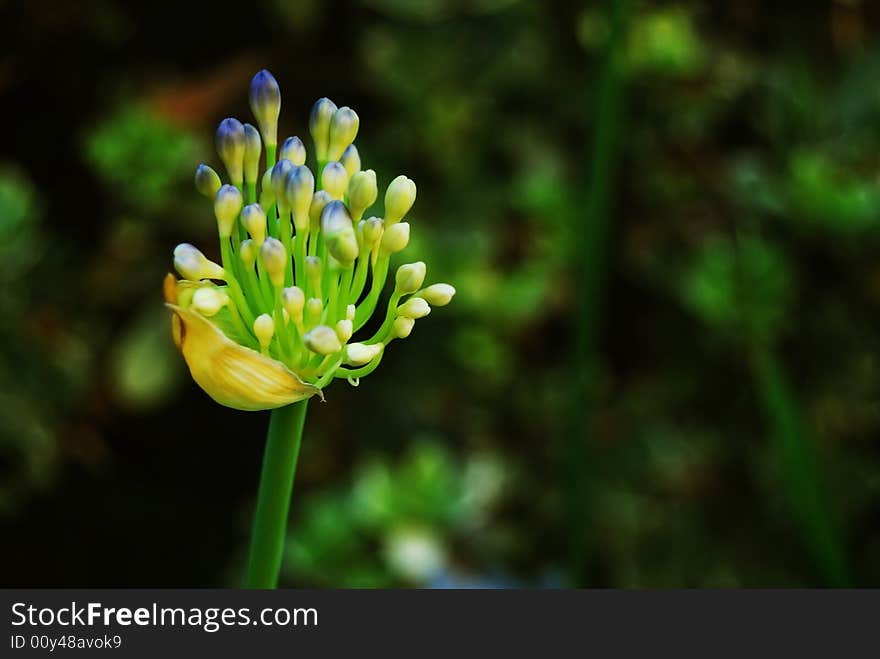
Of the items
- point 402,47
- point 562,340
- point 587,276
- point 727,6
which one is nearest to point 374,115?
point 402,47

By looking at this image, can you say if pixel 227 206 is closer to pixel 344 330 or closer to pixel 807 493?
pixel 344 330

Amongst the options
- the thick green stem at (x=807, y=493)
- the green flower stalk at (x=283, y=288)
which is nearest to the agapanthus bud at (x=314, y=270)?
the green flower stalk at (x=283, y=288)

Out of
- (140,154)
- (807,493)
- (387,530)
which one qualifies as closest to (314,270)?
(807,493)

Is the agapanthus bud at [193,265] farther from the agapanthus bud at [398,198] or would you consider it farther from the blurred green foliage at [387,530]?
the blurred green foliage at [387,530]

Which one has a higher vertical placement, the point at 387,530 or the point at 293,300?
the point at 387,530

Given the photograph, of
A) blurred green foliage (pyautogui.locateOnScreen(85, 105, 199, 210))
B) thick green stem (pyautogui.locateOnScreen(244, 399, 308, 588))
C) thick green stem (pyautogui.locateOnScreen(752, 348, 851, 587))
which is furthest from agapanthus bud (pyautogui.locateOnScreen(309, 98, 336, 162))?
blurred green foliage (pyautogui.locateOnScreen(85, 105, 199, 210))

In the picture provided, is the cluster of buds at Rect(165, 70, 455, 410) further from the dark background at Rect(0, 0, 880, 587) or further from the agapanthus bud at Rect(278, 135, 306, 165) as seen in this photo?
the dark background at Rect(0, 0, 880, 587)

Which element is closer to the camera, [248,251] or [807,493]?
[248,251]
